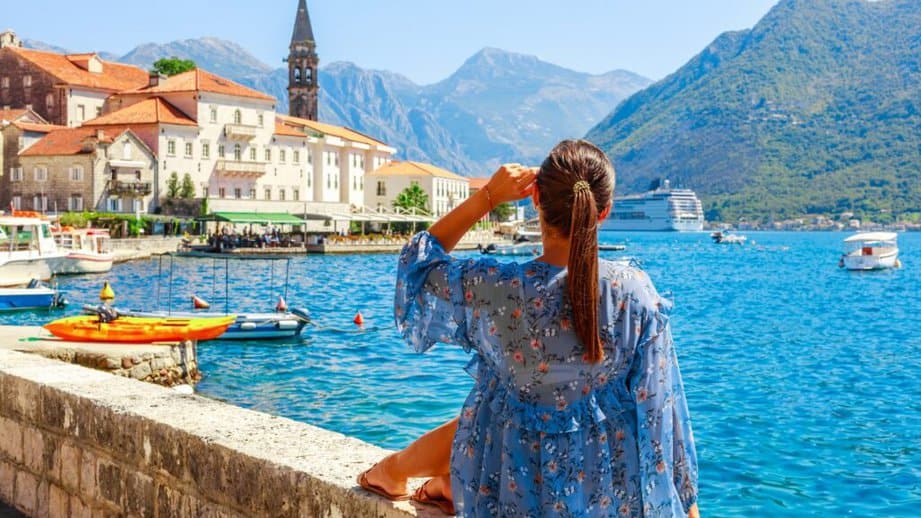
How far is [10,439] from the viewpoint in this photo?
4.61 meters

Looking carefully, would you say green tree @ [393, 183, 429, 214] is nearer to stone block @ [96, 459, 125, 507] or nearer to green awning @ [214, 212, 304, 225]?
green awning @ [214, 212, 304, 225]

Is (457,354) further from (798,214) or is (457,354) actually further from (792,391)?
(798,214)

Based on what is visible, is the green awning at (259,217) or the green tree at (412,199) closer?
the green awning at (259,217)

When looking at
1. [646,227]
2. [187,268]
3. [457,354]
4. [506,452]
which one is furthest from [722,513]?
[646,227]

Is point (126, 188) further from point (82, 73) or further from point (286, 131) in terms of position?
point (82, 73)

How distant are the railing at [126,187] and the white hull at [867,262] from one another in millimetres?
48041

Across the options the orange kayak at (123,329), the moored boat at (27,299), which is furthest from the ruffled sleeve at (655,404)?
the moored boat at (27,299)

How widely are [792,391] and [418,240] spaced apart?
15.2m

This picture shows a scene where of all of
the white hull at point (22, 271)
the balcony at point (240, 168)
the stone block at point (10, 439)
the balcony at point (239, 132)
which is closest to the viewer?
the stone block at point (10, 439)

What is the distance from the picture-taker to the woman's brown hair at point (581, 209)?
215 centimetres

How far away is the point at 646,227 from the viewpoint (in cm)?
17888

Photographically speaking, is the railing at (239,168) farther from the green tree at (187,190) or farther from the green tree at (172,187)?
the green tree at (172,187)

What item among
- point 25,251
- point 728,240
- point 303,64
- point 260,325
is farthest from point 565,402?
point 728,240

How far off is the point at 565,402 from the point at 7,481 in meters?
3.57
